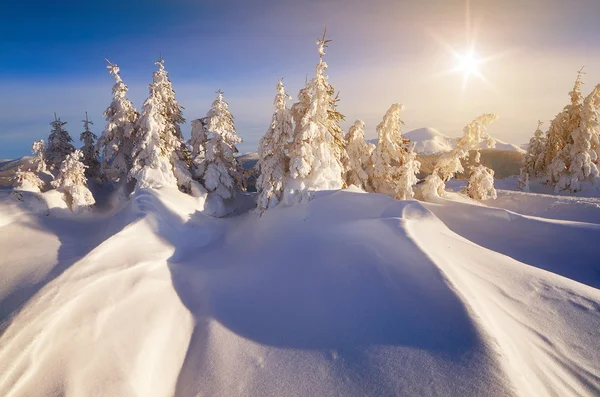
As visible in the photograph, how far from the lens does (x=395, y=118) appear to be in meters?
22.9

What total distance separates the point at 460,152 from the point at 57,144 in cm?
3323

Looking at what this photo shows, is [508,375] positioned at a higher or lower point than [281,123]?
lower

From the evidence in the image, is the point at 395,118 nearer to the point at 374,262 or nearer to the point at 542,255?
the point at 542,255

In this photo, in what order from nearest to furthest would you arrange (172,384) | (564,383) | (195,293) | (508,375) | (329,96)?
1. (508,375)
2. (564,383)
3. (172,384)
4. (195,293)
5. (329,96)

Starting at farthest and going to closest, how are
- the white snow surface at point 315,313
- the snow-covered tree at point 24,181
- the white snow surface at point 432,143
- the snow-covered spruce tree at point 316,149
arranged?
the white snow surface at point 432,143, the snow-covered tree at point 24,181, the snow-covered spruce tree at point 316,149, the white snow surface at point 315,313

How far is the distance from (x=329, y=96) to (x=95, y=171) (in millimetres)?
23441

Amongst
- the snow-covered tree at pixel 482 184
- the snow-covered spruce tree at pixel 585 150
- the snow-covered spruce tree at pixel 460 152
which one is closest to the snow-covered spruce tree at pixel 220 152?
the snow-covered spruce tree at pixel 460 152

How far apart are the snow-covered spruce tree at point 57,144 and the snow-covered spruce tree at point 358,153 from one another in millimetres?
24532

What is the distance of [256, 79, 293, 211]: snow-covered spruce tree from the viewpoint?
17.6 m

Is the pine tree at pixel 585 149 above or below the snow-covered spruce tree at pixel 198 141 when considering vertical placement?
above

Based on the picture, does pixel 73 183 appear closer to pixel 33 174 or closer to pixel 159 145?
pixel 33 174

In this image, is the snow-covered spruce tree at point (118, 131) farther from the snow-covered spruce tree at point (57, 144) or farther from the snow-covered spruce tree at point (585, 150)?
the snow-covered spruce tree at point (585, 150)

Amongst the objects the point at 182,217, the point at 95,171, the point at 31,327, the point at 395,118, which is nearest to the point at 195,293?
the point at 31,327

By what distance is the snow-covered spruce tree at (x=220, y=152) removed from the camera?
2044 cm
